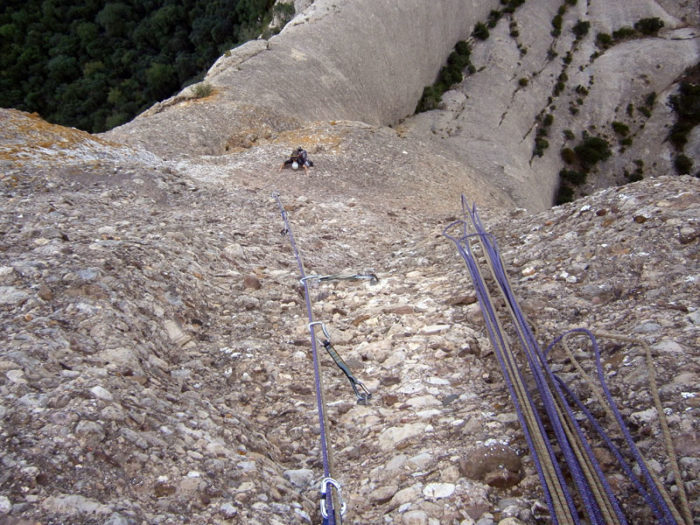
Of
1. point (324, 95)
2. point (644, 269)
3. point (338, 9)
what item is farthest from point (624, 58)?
point (644, 269)

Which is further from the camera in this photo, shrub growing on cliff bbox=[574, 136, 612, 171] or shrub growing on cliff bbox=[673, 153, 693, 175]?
shrub growing on cliff bbox=[574, 136, 612, 171]

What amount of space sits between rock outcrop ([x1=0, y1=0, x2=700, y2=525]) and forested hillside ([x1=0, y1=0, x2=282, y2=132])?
118 feet

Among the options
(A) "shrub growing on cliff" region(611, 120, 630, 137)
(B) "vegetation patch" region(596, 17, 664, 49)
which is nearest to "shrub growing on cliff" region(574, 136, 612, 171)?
(A) "shrub growing on cliff" region(611, 120, 630, 137)

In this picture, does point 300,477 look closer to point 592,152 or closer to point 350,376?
point 350,376

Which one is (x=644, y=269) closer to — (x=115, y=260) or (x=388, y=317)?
(x=388, y=317)

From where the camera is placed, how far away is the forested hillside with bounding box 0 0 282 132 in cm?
4025

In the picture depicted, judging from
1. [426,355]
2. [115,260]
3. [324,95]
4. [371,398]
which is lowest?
[371,398]

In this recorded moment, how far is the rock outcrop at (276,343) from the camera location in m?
2.47

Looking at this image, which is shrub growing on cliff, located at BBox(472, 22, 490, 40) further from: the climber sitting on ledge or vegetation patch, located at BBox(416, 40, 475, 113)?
the climber sitting on ledge

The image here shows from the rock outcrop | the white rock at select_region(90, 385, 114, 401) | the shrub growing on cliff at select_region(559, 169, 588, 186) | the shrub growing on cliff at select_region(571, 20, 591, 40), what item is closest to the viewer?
the rock outcrop

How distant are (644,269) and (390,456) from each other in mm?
2580

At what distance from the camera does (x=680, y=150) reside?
83.1ft

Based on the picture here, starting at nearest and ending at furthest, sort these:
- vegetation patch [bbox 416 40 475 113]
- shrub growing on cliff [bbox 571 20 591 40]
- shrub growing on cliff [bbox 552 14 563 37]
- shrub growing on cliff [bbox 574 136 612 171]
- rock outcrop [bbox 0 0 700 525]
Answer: rock outcrop [bbox 0 0 700 525], vegetation patch [bbox 416 40 475 113], shrub growing on cliff [bbox 574 136 612 171], shrub growing on cliff [bbox 552 14 563 37], shrub growing on cliff [bbox 571 20 591 40]

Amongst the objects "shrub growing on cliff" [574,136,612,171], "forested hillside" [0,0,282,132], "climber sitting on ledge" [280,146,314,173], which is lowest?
"climber sitting on ledge" [280,146,314,173]
